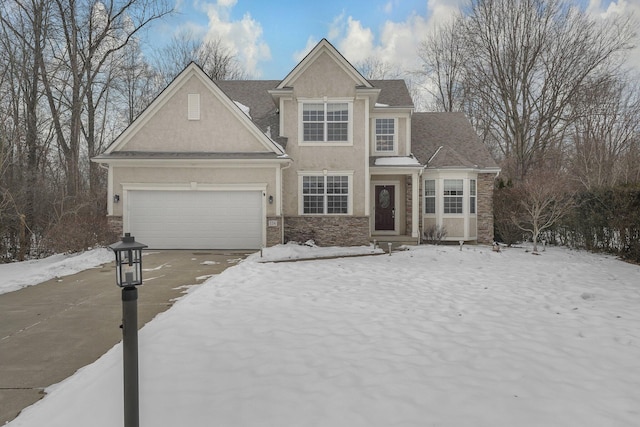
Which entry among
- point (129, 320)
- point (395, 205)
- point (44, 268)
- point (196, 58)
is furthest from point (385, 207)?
point (196, 58)

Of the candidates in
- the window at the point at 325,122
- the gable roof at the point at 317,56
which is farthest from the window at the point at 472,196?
the gable roof at the point at 317,56

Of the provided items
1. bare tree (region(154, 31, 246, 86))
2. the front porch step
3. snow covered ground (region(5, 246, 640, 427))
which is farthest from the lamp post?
bare tree (region(154, 31, 246, 86))

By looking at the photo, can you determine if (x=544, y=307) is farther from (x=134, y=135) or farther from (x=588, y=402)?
(x=134, y=135)

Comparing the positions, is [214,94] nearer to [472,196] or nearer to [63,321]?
[63,321]

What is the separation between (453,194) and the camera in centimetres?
1524

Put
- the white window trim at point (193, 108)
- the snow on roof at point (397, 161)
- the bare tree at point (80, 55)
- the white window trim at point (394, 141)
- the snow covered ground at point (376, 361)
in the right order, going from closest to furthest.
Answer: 1. the snow covered ground at point (376, 361)
2. the white window trim at point (193, 108)
3. the snow on roof at point (397, 161)
4. the white window trim at point (394, 141)
5. the bare tree at point (80, 55)

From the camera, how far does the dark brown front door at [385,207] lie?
625 inches

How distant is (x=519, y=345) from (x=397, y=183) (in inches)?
474

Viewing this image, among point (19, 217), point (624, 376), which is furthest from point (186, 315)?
point (19, 217)

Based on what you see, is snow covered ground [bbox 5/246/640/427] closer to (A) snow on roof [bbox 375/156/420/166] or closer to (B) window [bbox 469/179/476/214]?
(A) snow on roof [bbox 375/156/420/166]

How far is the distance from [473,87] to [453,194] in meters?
12.5

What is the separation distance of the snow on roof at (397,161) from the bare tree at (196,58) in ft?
56.8

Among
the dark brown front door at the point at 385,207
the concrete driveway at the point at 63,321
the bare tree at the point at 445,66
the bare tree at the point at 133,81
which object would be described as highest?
the bare tree at the point at 445,66

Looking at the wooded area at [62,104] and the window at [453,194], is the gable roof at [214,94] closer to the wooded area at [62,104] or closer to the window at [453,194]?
the wooded area at [62,104]
